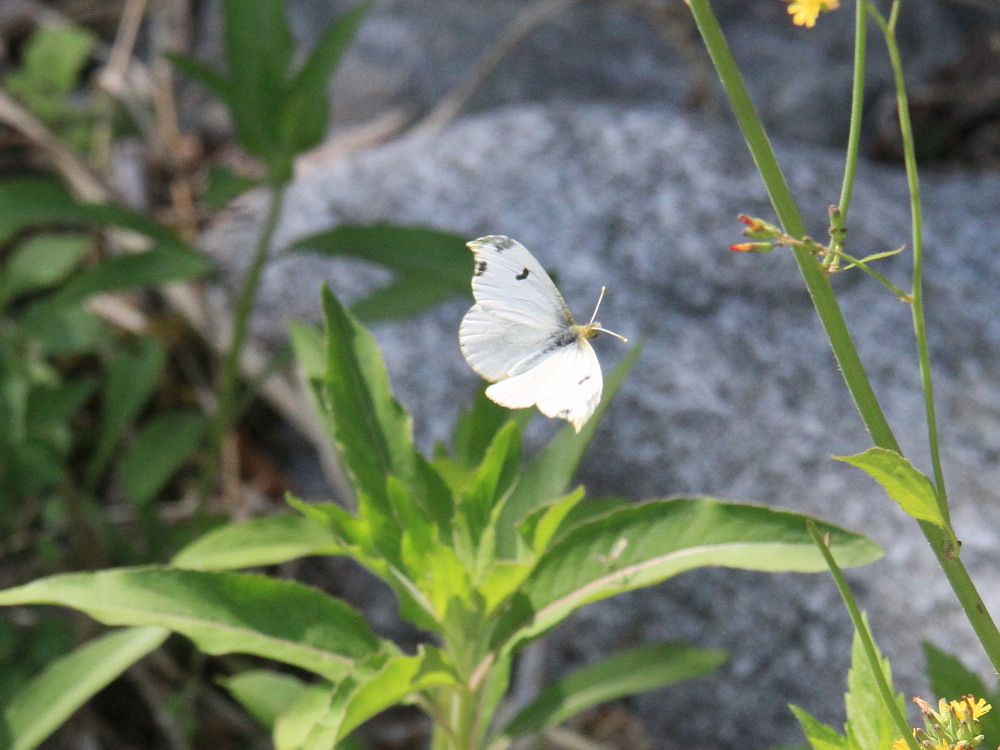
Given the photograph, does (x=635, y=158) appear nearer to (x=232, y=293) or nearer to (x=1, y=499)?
(x=232, y=293)

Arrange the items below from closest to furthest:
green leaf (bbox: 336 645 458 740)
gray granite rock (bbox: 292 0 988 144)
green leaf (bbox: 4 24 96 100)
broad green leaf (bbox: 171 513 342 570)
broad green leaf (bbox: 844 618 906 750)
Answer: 1. broad green leaf (bbox: 844 618 906 750)
2. green leaf (bbox: 336 645 458 740)
3. broad green leaf (bbox: 171 513 342 570)
4. green leaf (bbox: 4 24 96 100)
5. gray granite rock (bbox: 292 0 988 144)

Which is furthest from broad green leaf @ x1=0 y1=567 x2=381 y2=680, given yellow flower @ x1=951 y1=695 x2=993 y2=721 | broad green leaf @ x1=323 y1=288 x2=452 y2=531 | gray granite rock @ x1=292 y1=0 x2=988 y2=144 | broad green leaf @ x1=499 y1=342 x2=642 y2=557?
gray granite rock @ x1=292 y1=0 x2=988 y2=144

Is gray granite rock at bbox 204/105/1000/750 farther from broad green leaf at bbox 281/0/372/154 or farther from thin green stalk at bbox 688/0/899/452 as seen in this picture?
thin green stalk at bbox 688/0/899/452

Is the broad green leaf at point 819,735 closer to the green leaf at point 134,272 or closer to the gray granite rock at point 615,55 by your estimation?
the green leaf at point 134,272

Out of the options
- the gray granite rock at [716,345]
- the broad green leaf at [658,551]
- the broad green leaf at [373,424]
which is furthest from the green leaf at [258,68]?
the broad green leaf at [658,551]

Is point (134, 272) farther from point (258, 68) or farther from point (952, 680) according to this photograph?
point (952, 680)

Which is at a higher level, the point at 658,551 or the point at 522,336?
the point at 522,336

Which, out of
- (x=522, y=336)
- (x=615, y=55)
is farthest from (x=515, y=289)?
(x=615, y=55)
